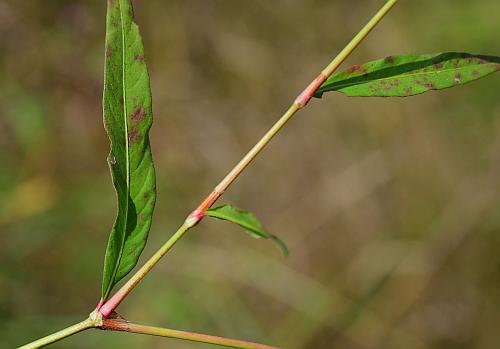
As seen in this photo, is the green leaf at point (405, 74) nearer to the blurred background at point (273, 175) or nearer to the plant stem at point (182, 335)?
the plant stem at point (182, 335)

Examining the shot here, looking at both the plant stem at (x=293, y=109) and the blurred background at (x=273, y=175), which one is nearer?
the plant stem at (x=293, y=109)

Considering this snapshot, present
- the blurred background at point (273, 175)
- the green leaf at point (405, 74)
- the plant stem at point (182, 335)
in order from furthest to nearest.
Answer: the blurred background at point (273, 175), the green leaf at point (405, 74), the plant stem at point (182, 335)

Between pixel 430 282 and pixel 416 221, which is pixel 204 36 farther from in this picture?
pixel 430 282

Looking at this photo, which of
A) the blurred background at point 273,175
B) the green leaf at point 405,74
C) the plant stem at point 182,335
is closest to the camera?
the plant stem at point 182,335

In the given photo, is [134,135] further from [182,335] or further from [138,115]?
[182,335]

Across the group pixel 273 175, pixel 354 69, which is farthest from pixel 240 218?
pixel 273 175

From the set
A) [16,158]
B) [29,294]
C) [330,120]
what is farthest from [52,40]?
[330,120]

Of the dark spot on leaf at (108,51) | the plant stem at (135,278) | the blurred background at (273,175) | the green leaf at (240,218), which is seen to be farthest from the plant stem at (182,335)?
the blurred background at (273,175)

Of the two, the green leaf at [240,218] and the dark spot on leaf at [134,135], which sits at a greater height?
the dark spot on leaf at [134,135]
